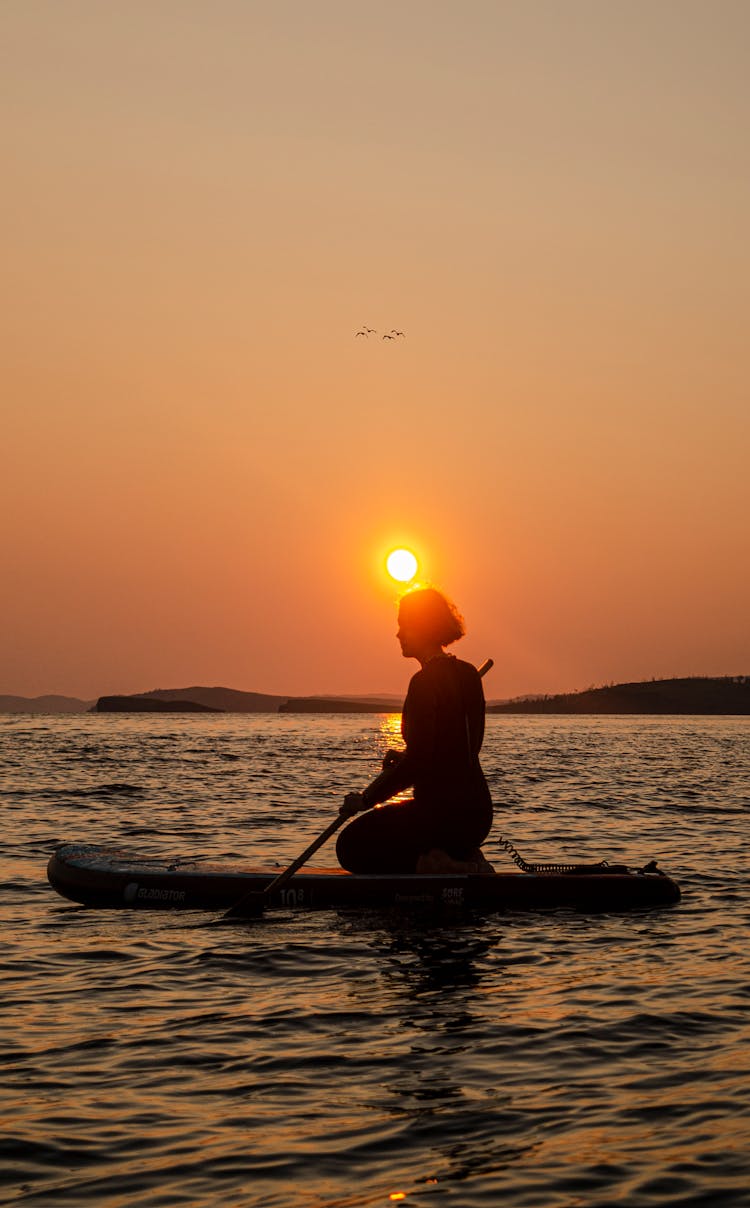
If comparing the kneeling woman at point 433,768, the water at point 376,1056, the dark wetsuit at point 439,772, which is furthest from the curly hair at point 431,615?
the water at point 376,1056

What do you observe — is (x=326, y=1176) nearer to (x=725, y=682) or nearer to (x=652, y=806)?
(x=652, y=806)

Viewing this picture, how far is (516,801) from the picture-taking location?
2784 cm

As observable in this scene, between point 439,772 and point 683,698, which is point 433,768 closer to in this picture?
point 439,772

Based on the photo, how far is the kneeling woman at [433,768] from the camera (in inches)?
466

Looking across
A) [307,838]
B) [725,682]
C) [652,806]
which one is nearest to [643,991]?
[307,838]

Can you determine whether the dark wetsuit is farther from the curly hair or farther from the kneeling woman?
the curly hair

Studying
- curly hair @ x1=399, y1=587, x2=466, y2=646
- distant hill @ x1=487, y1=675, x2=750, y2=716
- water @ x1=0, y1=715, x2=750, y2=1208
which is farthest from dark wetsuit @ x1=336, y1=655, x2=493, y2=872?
distant hill @ x1=487, y1=675, x2=750, y2=716

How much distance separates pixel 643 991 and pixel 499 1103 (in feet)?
9.61

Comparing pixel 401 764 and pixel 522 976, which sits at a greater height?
pixel 401 764

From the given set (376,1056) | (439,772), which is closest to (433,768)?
(439,772)

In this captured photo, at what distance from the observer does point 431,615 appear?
1209 cm

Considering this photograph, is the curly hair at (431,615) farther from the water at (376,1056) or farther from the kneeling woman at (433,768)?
the water at (376,1056)

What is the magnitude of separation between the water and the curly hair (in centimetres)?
261

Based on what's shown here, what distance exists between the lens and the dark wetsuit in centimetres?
1181
